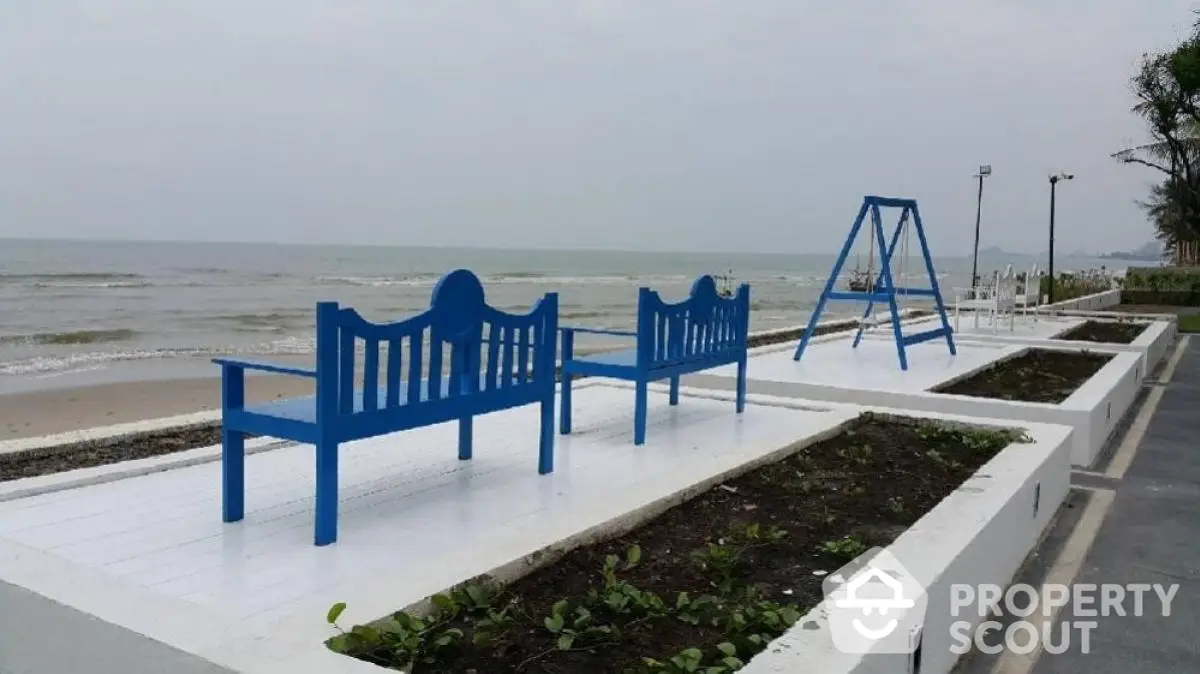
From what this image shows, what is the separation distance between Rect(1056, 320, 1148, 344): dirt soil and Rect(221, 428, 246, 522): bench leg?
1148 centimetres

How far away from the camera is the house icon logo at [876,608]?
8.45ft

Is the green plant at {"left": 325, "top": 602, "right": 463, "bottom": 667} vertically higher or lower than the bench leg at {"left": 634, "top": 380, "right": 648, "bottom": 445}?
lower

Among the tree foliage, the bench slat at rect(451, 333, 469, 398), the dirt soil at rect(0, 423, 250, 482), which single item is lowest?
the dirt soil at rect(0, 423, 250, 482)

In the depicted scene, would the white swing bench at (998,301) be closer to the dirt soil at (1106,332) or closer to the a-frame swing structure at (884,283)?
the dirt soil at (1106,332)

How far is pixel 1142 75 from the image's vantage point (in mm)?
31531

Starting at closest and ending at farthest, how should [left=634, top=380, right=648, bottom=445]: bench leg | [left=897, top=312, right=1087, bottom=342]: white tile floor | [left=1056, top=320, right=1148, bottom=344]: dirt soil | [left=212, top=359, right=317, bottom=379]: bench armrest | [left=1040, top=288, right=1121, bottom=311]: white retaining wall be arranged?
[left=212, top=359, right=317, bottom=379]: bench armrest < [left=634, top=380, right=648, bottom=445]: bench leg < [left=897, top=312, right=1087, bottom=342]: white tile floor < [left=1056, top=320, right=1148, bottom=344]: dirt soil < [left=1040, top=288, right=1121, bottom=311]: white retaining wall

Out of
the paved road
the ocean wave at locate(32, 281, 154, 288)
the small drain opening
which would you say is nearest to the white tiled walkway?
the paved road

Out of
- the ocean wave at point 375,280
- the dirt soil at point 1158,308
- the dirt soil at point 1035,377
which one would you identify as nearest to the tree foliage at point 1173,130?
the dirt soil at point 1158,308

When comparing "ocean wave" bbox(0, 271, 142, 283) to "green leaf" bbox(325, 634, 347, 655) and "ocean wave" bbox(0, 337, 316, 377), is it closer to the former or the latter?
"ocean wave" bbox(0, 337, 316, 377)

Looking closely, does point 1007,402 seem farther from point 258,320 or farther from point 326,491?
point 258,320

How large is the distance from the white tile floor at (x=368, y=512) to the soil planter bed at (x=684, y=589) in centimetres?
17

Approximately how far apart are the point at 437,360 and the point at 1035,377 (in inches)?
251

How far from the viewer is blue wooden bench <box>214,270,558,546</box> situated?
3596 millimetres

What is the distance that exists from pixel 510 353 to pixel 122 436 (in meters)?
2.70
